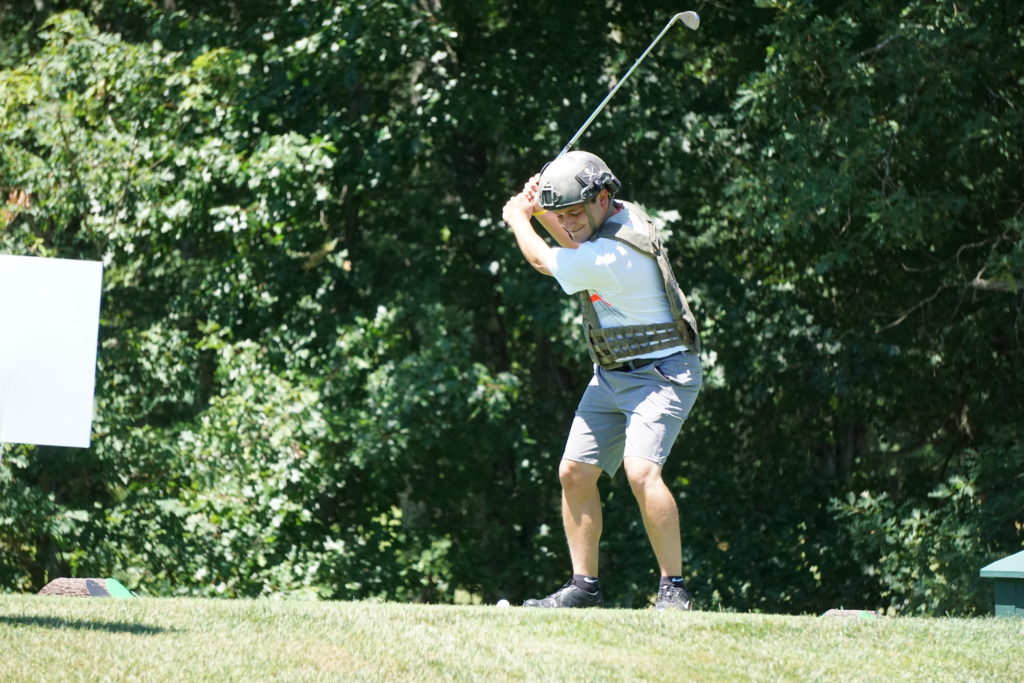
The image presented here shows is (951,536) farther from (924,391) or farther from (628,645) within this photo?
(628,645)

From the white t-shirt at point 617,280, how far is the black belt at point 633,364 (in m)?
0.03

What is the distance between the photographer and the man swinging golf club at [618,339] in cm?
577

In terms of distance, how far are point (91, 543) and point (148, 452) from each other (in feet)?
3.38

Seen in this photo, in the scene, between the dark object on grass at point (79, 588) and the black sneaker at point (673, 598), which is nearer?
the black sneaker at point (673, 598)

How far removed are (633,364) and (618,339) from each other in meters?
0.14

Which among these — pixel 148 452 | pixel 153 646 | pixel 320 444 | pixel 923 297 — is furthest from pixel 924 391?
pixel 153 646

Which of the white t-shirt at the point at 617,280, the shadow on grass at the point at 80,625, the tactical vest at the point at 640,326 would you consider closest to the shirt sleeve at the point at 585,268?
the white t-shirt at the point at 617,280

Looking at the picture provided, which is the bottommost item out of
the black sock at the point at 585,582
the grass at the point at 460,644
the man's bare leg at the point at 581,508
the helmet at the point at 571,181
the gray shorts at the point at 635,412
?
the black sock at the point at 585,582

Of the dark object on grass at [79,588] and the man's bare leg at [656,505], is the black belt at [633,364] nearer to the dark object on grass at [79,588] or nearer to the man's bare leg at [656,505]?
the man's bare leg at [656,505]

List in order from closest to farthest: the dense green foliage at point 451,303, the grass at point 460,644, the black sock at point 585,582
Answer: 1. the grass at point 460,644
2. the black sock at point 585,582
3. the dense green foliage at point 451,303

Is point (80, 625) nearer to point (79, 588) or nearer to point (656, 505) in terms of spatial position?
point (656, 505)

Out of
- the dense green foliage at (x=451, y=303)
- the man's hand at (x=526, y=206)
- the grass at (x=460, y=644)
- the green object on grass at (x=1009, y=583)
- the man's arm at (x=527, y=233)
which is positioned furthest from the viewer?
the dense green foliage at (x=451, y=303)

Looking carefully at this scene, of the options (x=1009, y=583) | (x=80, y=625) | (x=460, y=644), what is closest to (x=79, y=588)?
(x=80, y=625)

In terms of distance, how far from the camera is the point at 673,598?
20.1 ft
